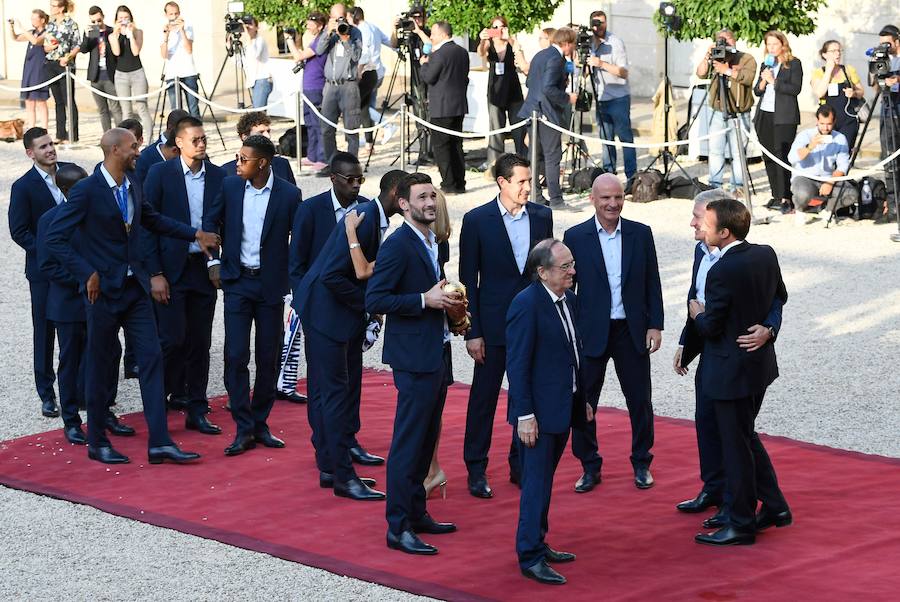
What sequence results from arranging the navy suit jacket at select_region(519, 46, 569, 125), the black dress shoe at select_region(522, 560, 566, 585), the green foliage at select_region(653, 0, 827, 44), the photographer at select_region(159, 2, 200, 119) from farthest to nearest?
1. the photographer at select_region(159, 2, 200, 119)
2. the green foliage at select_region(653, 0, 827, 44)
3. the navy suit jacket at select_region(519, 46, 569, 125)
4. the black dress shoe at select_region(522, 560, 566, 585)

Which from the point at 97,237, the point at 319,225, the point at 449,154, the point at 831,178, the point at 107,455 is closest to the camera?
the point at 319,225

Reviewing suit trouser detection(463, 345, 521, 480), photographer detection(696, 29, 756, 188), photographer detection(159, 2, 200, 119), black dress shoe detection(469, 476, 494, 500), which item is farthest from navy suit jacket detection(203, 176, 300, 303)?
photographer detection(159, 2, 200, 119)

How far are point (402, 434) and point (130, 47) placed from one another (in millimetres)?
14736

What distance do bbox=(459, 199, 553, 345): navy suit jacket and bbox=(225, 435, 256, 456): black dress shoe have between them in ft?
5.62

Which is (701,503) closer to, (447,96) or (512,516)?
(512,516)

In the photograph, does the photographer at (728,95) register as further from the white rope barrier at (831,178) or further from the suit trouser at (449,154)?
the suit trouser at (449,154)

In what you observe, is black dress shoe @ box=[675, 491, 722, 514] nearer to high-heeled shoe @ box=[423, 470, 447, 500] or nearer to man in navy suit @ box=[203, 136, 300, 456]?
high-heeled shoe @ box=[423, 470, 447, 500]

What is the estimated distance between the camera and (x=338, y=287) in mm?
8344

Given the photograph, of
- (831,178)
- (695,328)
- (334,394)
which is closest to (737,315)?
(695,328)

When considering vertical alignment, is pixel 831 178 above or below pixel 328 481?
above

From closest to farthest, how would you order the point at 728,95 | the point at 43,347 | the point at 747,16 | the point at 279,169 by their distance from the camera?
the point at 43,347
the point at 279,169
the point at 728,95
the point at 747,16

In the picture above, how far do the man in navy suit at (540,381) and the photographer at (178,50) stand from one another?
14521 millimetres

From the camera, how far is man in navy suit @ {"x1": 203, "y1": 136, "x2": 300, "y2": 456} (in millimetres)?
9391

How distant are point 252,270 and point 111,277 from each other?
825 millimetres
